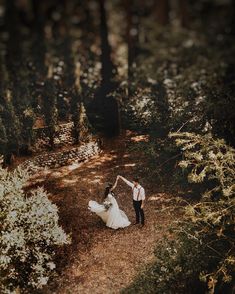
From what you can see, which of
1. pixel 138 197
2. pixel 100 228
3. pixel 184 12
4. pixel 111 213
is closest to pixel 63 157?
pixel 100 228

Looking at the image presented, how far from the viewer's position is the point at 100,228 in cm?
1172

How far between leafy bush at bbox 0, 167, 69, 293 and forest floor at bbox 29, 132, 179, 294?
67 cm

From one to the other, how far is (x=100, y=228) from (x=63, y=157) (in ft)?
16.2

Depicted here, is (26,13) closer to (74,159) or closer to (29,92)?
(29,92)

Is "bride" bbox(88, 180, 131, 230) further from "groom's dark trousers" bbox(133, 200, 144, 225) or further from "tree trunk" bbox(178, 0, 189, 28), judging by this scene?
"tree trunk" bbox(178, 0, 189, 28)

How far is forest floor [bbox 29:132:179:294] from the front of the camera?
9.69 metres

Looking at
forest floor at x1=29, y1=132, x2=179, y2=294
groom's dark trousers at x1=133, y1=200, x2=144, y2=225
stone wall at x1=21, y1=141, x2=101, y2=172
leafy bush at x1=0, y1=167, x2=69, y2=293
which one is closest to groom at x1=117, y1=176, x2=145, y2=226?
groom's dark trousers at x1=133, y1=200, x2=144, y2=225

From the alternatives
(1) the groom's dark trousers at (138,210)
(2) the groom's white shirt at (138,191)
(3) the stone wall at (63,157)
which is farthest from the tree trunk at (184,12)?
(3) the stone wall at (63,157)

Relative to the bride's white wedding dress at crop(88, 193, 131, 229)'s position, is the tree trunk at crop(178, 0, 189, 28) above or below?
above

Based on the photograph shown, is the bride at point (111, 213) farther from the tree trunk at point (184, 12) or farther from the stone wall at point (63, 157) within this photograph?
the tree trunk at point (184, 12)

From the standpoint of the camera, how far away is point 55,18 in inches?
129

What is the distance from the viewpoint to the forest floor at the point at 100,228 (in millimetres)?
9688

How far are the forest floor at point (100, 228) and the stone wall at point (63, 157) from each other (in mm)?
327

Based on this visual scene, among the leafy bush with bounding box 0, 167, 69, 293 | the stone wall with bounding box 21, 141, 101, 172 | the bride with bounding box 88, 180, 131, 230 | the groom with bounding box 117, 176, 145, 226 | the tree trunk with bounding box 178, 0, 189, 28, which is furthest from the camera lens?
the stone wall with bounding box 21, 141, 101, 172
